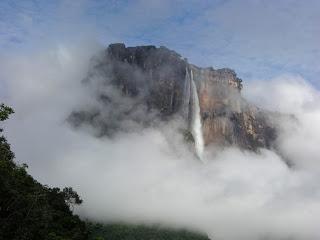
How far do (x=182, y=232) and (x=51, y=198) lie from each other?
9463 cm

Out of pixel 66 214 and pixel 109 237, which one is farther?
pixel 109 237

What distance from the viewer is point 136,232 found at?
474 feet

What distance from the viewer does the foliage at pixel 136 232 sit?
134 meters

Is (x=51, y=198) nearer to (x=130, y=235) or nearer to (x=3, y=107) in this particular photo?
(x=3, y=107)

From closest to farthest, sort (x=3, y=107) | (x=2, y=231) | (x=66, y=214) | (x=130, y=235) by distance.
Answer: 1. (x=3, y=107)
2. (x=2, y=231)
3. (x=66, y=214)
4. (x=130, y=235)

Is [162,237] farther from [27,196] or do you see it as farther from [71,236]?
[27,196]

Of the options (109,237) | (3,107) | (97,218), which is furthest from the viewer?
(97,218)

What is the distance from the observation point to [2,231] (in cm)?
3959

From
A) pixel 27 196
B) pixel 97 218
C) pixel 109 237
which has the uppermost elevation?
pixel 97 218

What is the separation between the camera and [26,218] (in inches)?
1602

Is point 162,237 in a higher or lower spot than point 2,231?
higher

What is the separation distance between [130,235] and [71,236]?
75536 millimetres

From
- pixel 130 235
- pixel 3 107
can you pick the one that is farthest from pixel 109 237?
pixel 3 107

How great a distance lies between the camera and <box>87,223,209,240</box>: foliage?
13400cm
